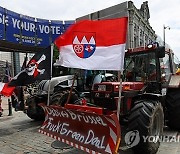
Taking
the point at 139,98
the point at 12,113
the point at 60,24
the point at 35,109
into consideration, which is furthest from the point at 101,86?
the point at 60,24

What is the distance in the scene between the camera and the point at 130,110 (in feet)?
19.5

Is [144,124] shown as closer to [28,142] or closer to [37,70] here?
[28,142]

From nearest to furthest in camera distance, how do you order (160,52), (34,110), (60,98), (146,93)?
(146,93) < (160,52) < (60,98) < (34,110)

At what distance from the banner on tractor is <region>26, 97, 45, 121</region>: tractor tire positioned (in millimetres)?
2717

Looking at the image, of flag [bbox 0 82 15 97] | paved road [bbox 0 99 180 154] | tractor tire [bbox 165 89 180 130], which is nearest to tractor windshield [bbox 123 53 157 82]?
tractor tire [bbox 165 89 180 130]

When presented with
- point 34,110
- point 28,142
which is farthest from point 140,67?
point 34,110

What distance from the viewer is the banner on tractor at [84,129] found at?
471 cm

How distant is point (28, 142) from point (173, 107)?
12.1ft

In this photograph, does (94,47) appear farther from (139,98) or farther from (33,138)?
(33,138)

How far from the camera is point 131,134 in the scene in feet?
17.6

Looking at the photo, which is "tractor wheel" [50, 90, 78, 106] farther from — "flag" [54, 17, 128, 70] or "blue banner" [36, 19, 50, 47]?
"blue banner" [36, 19, 50, 47]

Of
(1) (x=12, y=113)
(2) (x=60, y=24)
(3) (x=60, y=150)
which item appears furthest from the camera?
(2) (x=60, y=24)

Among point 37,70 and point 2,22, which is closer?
point 37,70

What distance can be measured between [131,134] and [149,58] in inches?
88.3
